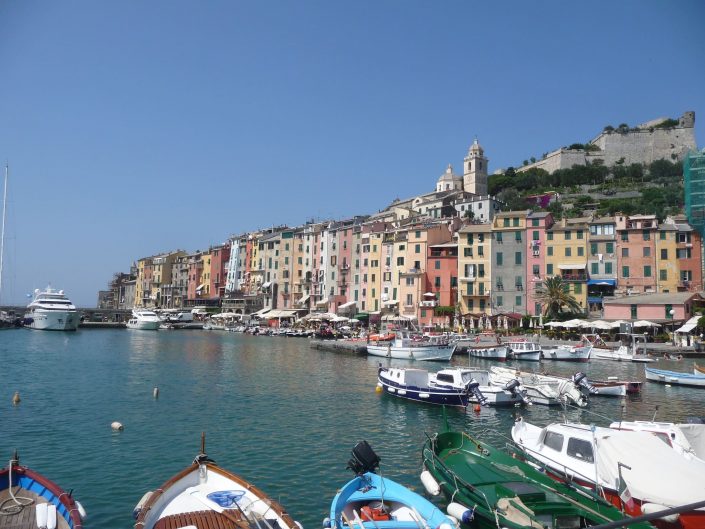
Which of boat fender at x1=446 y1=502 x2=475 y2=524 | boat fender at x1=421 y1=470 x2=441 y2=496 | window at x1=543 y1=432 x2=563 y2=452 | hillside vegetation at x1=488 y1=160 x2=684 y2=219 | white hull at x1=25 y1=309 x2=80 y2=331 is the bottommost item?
boat fender at x1=421 y1=470 x2=441 y2=496

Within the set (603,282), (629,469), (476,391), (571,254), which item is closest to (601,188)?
(571,254)

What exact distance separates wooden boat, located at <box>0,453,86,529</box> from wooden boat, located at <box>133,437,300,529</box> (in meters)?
1.25

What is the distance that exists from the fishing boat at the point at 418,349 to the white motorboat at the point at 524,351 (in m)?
5.00

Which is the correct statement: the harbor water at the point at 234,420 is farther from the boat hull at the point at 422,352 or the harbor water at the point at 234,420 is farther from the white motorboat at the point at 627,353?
the boat hull at the point at 422,352

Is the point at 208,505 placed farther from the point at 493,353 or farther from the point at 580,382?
the point at 493,353

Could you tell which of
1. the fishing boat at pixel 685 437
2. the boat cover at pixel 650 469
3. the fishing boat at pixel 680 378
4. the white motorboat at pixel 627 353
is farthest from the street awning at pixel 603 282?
the boat cover at pixel 650 469

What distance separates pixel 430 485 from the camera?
13.9 metres

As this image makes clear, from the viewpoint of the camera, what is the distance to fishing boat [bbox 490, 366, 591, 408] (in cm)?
2733

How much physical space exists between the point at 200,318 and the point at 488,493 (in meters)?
108

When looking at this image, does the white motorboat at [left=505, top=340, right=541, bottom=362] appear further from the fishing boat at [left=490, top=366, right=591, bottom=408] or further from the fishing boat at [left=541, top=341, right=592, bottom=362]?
the fishing boat at [left=490, top=366, right=591, bottom=408]

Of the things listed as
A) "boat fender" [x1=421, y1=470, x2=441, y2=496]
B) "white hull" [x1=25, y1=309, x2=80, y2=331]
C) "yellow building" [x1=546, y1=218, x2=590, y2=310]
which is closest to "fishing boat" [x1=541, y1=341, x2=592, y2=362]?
"yellow building" [x1=546, y1=218, x2=590, y2=310]

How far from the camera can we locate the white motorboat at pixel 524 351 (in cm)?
4831

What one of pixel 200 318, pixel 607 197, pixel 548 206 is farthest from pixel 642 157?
pixel 200 318

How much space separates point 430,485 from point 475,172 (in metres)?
108
